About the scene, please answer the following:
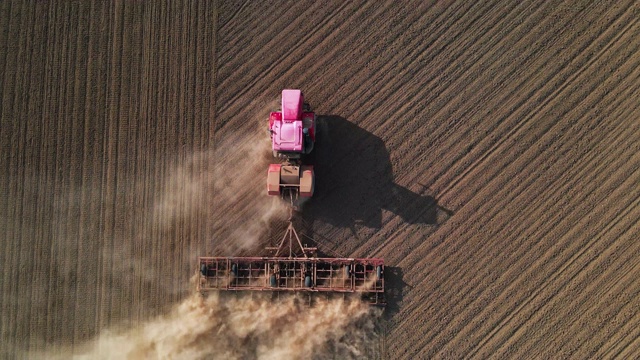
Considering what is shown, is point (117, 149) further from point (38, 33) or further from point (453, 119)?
point (453, 119)

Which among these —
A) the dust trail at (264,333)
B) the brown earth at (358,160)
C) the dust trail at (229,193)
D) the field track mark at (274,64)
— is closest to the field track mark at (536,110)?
the brown earth at (358,160)

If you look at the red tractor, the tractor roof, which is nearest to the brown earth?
the red tractor

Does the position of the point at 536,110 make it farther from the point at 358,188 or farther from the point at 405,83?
the point at 358,188

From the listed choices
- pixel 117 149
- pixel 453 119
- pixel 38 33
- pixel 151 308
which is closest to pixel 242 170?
pixel 117 149

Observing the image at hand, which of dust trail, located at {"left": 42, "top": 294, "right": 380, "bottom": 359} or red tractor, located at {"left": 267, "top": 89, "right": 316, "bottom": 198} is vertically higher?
red tractor, located at {"left": 267, "top": 89, "right": 316, "bottom": 198}

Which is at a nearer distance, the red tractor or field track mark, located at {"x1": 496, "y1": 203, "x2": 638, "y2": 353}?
the red tractor

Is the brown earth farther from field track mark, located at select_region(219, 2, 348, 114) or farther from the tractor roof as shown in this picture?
the tractor roof
